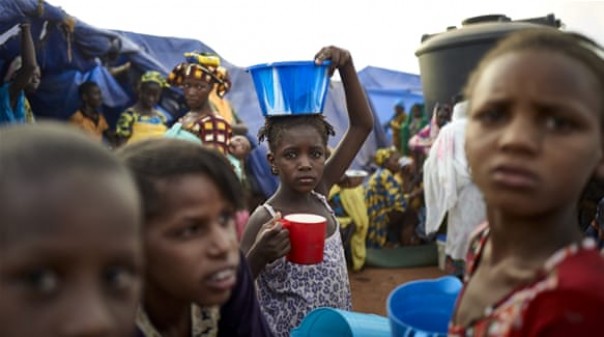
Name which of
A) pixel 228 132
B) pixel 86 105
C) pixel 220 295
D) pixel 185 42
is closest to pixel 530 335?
pixel 220 295

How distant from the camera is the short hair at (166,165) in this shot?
1015 millimetres

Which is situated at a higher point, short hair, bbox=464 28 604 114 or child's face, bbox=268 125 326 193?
short hair, bbox=464 28 604 114

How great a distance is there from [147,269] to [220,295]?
154 millimetres

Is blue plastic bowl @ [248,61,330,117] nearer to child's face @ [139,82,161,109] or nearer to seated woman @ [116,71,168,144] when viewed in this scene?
seated woman @ [116,71,168,144]

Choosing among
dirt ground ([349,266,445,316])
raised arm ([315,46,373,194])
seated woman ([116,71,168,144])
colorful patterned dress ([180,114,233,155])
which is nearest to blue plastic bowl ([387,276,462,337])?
raised arm ([315,46,373,194])

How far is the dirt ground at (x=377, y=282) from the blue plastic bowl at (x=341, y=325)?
153 inches

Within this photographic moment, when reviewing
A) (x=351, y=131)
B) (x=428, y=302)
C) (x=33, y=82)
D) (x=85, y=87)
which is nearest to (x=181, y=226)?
(x=428, y=302)

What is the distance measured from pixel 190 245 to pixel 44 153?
0.44 metres

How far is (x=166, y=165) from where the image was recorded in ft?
3.39

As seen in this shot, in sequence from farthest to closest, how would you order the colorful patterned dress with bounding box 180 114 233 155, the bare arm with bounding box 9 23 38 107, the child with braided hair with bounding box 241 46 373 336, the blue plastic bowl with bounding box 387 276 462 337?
the bare arm with bounding box 9 23 38 107
the colorful patterned dress with bounding box 180 114 233 155
the child with braided hair with bounding box 241 46 373 336
the blue plastic bowl with bounding box 387 276 462 337

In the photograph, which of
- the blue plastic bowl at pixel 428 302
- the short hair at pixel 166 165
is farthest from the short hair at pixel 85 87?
the blue plastic bowl at pixel 428 302

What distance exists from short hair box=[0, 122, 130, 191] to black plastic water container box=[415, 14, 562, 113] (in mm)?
6549

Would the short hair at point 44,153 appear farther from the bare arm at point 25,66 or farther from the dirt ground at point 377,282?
the dirt ground at point 377,282

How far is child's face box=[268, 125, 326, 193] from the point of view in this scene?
2.07 m
